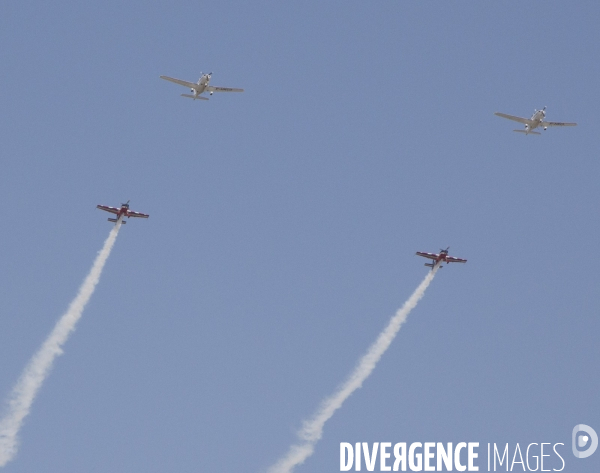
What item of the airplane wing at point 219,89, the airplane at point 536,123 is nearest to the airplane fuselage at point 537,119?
the airplane at point 536,123

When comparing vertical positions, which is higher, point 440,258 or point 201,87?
point 201,87

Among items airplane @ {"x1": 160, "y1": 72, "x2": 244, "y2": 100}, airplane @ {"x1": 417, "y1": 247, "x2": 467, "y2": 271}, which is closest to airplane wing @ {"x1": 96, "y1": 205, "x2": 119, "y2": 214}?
airplane @ {"x1": 160, "y1": 72, "x2": 244, "y2": 100}

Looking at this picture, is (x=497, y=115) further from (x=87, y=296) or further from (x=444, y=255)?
(x=87, y=296)

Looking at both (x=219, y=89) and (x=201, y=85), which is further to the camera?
(x=219, y=89)

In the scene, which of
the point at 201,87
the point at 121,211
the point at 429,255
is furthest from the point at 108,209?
the point at 429,255

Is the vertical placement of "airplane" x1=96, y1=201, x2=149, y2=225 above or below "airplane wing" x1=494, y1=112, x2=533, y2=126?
below

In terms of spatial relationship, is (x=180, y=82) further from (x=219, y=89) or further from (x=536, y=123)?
(x=536, y=123)

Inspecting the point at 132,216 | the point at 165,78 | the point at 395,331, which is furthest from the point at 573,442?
the point at 165,78

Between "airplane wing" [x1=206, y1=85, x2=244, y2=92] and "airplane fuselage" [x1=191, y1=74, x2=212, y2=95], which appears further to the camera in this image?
"airplane wing" [x1=206, y1=85, x2=244, y2=92]

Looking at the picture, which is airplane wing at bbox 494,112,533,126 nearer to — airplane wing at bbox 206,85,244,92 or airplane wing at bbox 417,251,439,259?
airplane wing at bbox 417,251,439,259

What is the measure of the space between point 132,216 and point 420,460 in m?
47.0

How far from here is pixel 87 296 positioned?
13062 centimetres

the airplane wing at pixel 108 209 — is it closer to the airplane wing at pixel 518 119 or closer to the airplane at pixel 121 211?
the airplane at pixel 121 211

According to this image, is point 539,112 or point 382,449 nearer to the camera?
point 382,449
